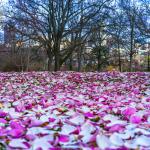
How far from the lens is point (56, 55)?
21.0 metres

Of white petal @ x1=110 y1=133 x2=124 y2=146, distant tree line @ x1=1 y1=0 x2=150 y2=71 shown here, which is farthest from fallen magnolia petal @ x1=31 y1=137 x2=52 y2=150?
distant tree line @ x1=1 y1=0 x2=150 y2=71

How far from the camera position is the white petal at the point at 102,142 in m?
1.63

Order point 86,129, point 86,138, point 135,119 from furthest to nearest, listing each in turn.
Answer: point 135,119 → point 86,129 → point 86,138

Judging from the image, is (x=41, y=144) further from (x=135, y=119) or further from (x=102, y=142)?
(x=135, y=119)

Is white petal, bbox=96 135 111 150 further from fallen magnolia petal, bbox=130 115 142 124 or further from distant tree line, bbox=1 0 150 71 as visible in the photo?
distant tree line, bbox=1 0 150 71

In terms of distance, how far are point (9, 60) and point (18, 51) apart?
14.2 feet

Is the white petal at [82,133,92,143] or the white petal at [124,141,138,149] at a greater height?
the white petal at [82,133,92,143]

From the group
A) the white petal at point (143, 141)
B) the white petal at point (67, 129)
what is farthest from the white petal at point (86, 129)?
the white petal at point (143, 141)

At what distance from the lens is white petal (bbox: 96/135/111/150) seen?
5.34 feet

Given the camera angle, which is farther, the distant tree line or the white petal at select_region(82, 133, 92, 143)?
the distant tree line

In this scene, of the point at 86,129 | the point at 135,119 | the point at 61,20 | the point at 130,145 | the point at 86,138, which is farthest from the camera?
the point at 61,20

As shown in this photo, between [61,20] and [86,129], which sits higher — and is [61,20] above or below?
above

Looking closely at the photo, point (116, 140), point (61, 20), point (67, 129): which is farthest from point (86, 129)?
point (61, 20)

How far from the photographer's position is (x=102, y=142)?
65.3 inches
